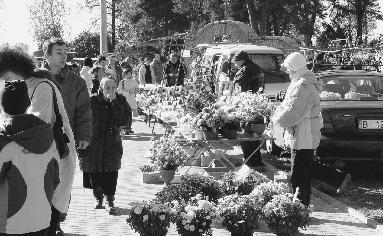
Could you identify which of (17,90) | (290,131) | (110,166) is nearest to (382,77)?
(290,131)

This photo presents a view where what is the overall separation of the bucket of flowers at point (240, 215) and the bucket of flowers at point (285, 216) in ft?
→ 0.40

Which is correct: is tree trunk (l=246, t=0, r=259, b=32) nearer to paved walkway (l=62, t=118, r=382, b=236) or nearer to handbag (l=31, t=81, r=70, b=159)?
paved walkway (l=62, t=118, r=382, b=236)

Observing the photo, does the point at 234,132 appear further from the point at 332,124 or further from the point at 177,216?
the point at 177,216

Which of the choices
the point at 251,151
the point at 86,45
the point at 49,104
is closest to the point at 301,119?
the point at 49,104

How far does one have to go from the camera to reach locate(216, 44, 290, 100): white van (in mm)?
18938

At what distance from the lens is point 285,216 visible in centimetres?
687

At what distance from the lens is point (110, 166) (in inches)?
343

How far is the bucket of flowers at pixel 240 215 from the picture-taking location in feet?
22.3

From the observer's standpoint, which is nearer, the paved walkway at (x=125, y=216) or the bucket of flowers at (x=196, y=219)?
the bucket of flowers at (x=196, y=219)

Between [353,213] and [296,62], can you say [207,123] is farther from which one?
[353,213]

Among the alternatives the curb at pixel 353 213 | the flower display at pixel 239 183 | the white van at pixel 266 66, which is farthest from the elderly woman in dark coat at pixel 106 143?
the white van at pixel 266 66

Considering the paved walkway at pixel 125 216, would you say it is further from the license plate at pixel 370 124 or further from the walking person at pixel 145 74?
the walking person at pixel 145 74

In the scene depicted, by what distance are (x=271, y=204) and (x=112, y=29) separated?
66.6 m

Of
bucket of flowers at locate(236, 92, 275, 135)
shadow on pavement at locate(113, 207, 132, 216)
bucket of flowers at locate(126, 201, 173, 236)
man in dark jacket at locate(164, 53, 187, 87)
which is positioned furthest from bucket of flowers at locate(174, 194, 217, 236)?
man in dark jacket at locate(164, 53, 187, 87)
